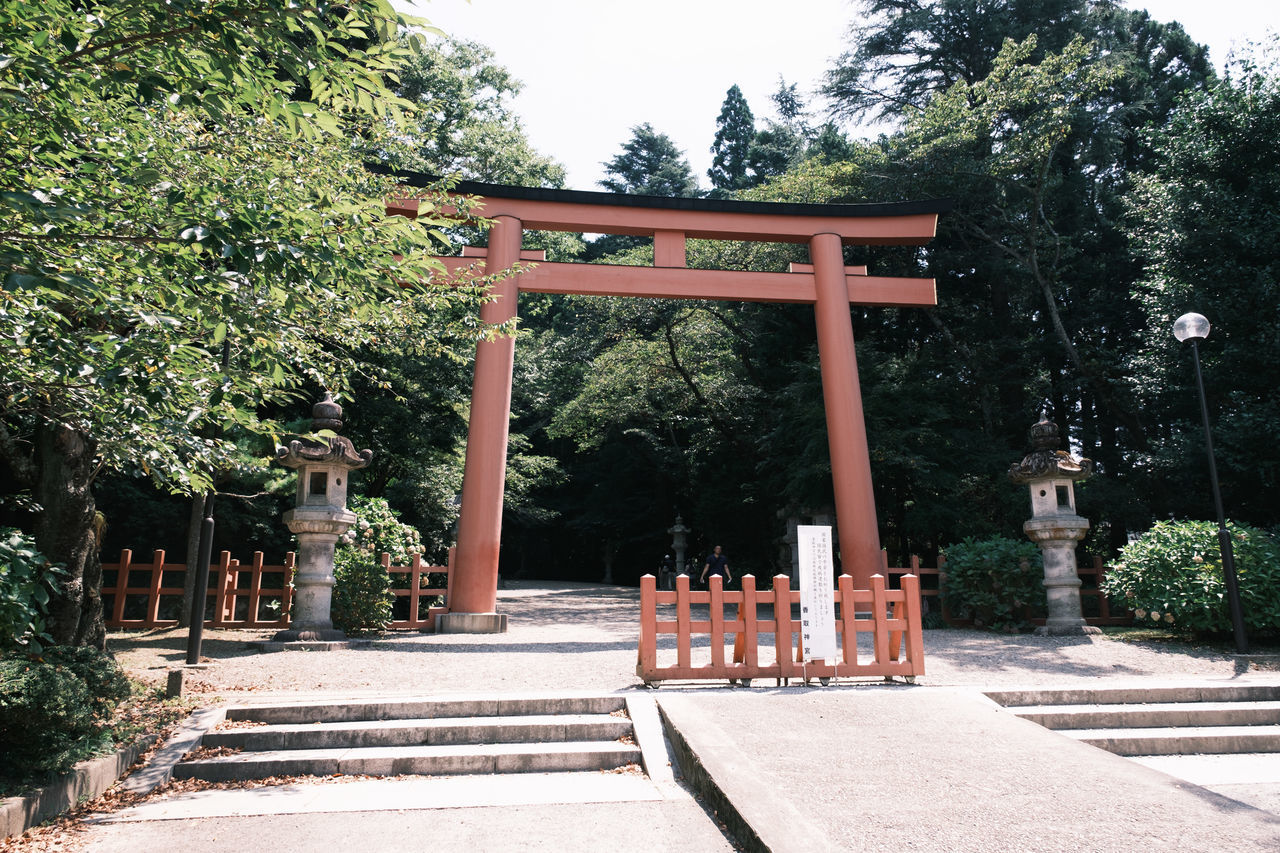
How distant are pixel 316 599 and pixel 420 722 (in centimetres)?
449

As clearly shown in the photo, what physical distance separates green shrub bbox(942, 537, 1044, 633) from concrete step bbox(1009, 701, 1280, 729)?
457 centimetres

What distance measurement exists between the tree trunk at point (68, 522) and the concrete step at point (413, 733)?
2.53m

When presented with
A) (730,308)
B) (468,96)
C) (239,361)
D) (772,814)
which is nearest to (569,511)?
(730,308)

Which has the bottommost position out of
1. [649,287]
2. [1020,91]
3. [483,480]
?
[483,480]

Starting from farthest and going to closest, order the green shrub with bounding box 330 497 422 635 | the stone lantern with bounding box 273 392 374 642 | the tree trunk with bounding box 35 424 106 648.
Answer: the green shrub with bounding box 330 497 422 635
the stone lantern with bounding box 273 392 374 642
the tree trunk with bounding box 35 424 106 648

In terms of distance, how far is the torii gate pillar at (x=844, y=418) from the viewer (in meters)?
11.0

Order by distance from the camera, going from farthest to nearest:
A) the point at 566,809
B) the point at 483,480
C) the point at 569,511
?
1. the point at 569,511
2. the point at 483,480
3. the point at 566,809

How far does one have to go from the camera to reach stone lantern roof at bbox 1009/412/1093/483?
9383 millimetres

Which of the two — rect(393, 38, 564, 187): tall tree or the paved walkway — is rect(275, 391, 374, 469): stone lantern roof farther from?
rect(393, 38, 564, 187): tall tree

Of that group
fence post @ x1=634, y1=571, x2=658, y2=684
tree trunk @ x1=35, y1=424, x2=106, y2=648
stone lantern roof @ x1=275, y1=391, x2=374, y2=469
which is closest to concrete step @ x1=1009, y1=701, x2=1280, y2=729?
fence post @ x1=634, y1=571, x2=658, y2=684

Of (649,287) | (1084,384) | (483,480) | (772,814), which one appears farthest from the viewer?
(1084,384)

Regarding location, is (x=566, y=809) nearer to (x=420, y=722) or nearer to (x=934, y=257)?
(x=420, y=722)

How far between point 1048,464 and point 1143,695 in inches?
170

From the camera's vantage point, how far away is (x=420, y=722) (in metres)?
4.90
